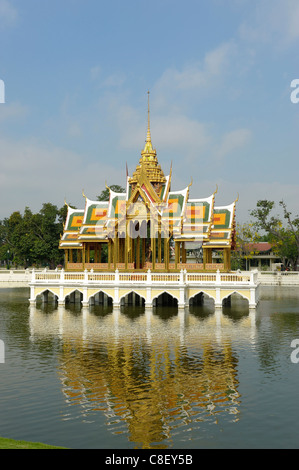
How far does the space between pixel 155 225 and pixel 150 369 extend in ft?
66.0

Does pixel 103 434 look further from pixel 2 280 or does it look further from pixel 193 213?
pixel 2 280

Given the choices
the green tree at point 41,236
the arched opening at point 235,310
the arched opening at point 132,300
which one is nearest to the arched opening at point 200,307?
the arched opening at point 235,310

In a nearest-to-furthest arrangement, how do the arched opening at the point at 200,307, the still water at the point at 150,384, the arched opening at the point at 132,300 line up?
the still water at the point at 150,384, the arched opening at the point at 200,307, the arched opening at the point at 132,300

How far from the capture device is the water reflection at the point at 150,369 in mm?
11164

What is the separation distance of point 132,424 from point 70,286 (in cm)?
2301

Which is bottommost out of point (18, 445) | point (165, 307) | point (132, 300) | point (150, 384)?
point (150, 384)

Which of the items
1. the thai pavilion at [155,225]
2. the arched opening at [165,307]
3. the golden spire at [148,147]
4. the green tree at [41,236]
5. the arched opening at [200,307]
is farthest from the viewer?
the green tree at [41,236]

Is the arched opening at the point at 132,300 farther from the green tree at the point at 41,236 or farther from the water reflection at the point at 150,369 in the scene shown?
the green tree at the point at 41,236

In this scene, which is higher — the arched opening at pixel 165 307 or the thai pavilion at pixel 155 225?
the thai pavilion at pixel 155 225

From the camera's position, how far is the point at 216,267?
33.7 m

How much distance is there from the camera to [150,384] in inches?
542

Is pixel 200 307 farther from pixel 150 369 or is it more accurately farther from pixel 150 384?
pixel 150 384

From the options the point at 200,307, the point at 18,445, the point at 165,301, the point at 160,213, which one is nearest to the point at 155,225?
the point at 160,213

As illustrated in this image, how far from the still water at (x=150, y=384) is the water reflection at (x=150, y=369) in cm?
3
